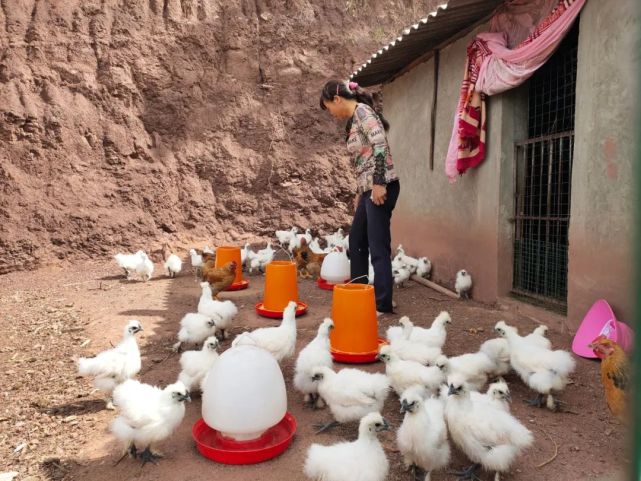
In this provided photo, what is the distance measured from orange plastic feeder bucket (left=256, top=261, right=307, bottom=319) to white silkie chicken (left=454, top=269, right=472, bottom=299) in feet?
7.20

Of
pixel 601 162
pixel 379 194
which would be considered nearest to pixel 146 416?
pixel 379 194

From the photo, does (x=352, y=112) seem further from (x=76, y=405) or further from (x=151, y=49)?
(x=151, y=49)

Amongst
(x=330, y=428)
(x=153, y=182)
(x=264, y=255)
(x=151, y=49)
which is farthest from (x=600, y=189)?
(x=151, y=49)

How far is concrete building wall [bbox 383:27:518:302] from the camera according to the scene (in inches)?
223

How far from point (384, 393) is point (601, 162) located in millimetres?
2891

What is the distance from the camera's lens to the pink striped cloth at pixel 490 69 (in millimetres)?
4578

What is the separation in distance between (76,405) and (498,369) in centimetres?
302

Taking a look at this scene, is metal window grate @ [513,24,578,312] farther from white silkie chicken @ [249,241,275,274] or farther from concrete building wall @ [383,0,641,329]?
white silkie chicken @ [249,241,275,274]

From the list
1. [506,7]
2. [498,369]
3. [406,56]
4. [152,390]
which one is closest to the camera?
[152,390]

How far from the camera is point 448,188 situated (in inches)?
270

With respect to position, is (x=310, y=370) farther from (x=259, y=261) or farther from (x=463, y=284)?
(x=259, y=261)

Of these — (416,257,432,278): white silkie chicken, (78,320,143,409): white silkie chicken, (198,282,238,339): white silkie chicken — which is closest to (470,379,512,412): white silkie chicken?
(78,320,143,409): white silkie chicken

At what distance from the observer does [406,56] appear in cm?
761

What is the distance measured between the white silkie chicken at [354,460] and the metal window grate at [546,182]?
3.52 meters
